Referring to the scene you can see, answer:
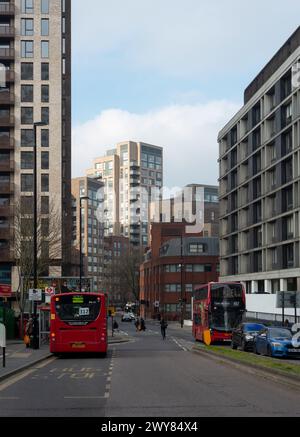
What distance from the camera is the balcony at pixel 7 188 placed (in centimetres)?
8031

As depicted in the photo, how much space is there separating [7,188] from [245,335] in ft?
163

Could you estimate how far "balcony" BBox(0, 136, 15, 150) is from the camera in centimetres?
8119

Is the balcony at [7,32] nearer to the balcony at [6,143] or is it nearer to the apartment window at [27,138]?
the apartment window at [27,138]

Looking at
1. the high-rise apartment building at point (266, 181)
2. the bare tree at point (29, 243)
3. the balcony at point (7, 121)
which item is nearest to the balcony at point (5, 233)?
the balcony at point (7, 121)

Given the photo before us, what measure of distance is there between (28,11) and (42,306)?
45.1m

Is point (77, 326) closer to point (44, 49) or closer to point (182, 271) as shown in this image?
point (44, 49)

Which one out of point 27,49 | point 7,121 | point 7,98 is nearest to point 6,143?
point 7,121

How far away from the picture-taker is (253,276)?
85.6 meters

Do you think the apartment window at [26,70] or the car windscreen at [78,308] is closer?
the car windscreen at [78,308]

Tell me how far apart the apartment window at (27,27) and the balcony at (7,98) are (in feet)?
24.4

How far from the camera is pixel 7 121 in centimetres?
8162

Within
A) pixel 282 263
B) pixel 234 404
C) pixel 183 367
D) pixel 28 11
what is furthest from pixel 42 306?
pixel 28 11

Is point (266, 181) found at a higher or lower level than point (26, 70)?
lower
